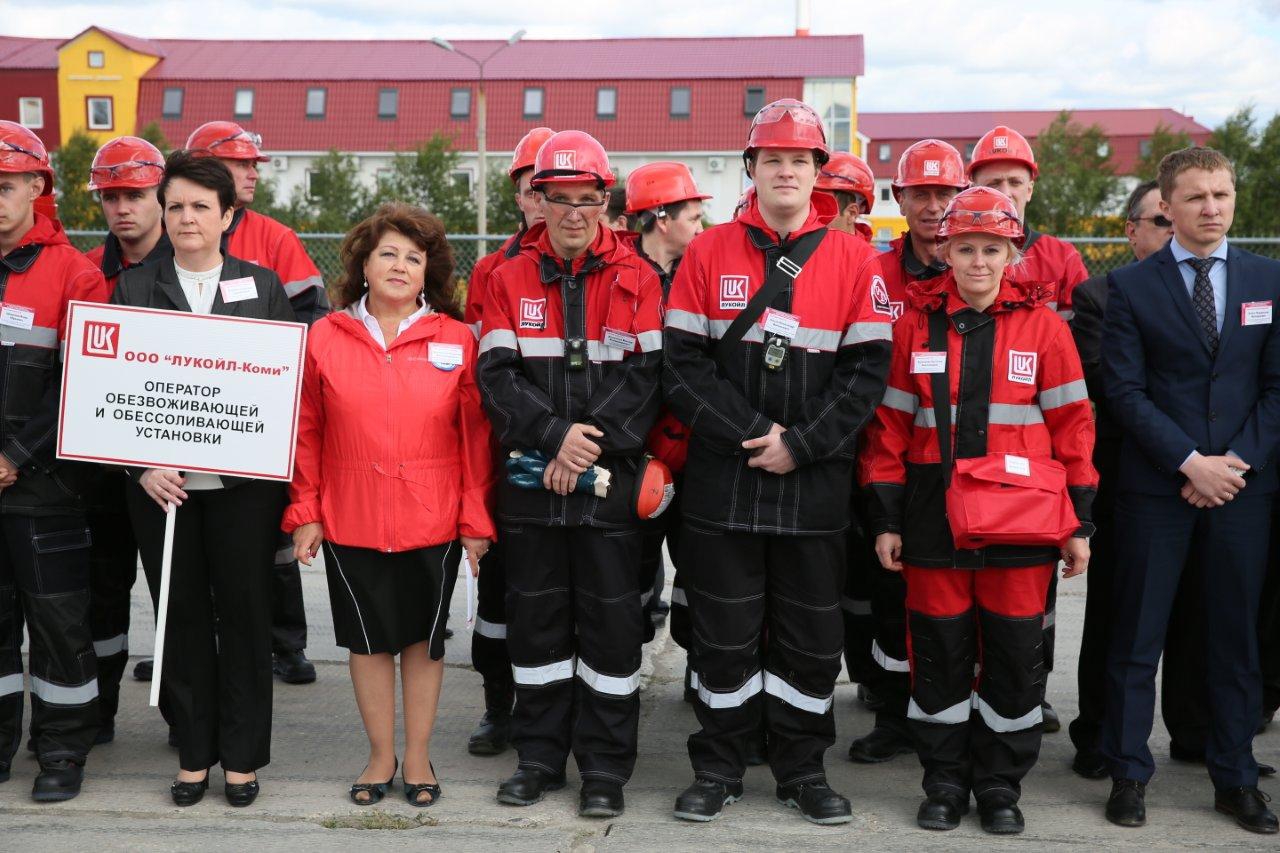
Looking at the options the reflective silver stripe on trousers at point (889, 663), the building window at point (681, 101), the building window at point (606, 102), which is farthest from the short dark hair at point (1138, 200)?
the building window at point (606, 102)

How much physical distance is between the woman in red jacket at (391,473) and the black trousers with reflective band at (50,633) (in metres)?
0.96

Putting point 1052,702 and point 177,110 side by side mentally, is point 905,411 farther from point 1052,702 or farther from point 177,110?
point 177,110

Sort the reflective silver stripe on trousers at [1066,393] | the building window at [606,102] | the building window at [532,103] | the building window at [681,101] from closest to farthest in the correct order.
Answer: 1. the reflective silver stripe on trousers at [1066,393]
2. the building window at [681,101]
3. the building window at [606,102]
4. the building window at [532,103]

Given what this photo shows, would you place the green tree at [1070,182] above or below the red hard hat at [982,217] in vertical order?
above

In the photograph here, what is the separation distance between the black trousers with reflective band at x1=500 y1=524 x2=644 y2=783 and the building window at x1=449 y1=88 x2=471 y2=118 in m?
50.2

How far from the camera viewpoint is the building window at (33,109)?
184ft

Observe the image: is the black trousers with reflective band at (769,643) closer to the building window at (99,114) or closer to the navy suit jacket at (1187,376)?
the navy suit jacket at (1187,376)

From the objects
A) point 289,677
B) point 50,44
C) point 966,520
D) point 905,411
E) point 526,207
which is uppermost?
point 50,44

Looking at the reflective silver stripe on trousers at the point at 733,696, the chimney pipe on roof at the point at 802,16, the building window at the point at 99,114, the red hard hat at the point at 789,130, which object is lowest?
the reflective silver stripe on trousers at the point at 733,696

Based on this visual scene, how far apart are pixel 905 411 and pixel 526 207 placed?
2.19 meters

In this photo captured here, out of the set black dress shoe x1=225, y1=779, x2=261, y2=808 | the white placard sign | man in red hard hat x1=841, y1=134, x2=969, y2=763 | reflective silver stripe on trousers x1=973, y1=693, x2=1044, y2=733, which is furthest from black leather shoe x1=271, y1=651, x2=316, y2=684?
reflective silver stripe on trousers x1=973, y1=693, x2=1044, y2=733

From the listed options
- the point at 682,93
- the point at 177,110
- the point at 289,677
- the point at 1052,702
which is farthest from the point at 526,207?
the point at 177,110

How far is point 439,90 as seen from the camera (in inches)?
2083

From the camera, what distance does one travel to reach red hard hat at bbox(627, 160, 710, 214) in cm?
630
